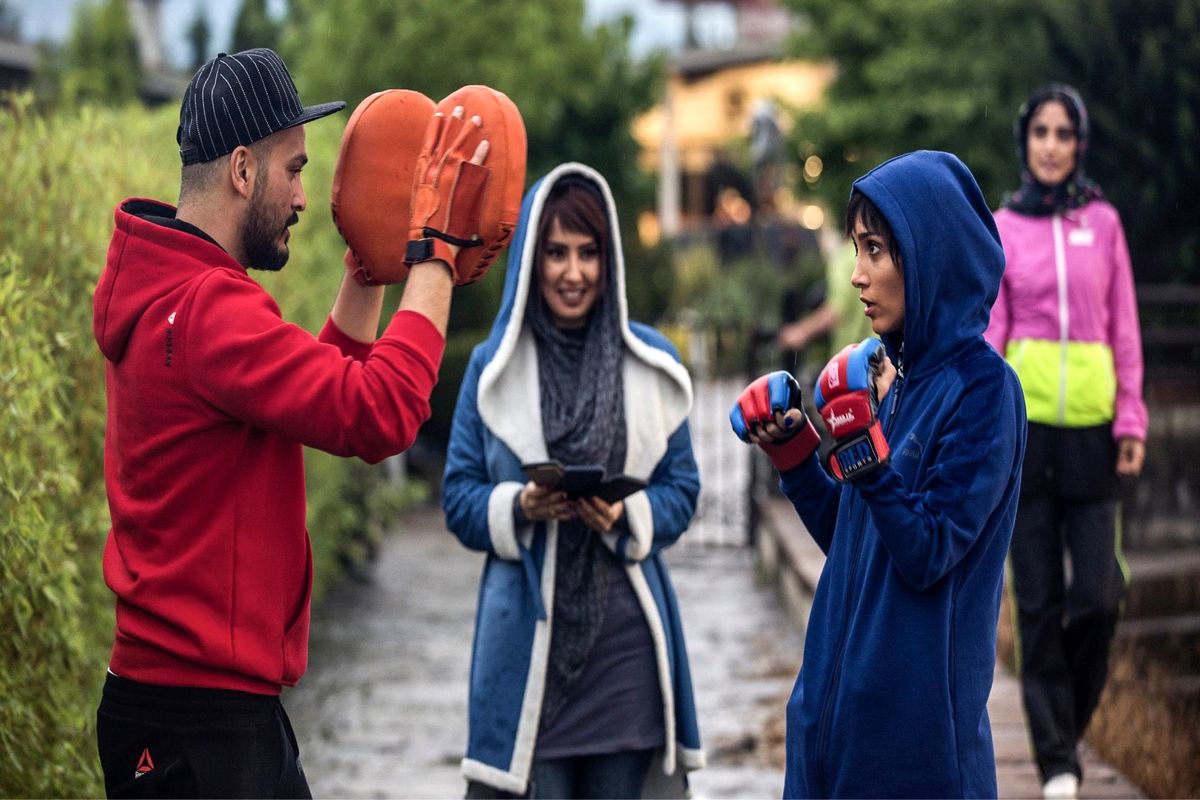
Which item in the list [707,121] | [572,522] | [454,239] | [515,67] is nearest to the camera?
[454,239]

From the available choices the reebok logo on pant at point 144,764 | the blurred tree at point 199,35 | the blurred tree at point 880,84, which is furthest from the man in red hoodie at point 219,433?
the blurred tree at point 199,35

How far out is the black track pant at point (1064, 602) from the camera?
5453 millimetres

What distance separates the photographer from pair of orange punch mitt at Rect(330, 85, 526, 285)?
2.99 meters

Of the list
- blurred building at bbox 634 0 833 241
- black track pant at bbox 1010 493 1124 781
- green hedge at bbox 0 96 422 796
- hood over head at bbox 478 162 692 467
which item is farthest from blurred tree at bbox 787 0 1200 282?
blurred building at bbox 634 0 833 241

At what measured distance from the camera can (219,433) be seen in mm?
2867

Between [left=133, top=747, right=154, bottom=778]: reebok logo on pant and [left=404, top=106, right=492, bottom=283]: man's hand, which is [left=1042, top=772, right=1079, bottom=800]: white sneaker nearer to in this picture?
[left=404, top=106, right=492, bottom=283]: man's hand

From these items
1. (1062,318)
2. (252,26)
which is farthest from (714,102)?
(1062,318)

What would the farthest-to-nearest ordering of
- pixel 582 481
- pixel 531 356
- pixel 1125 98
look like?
pixel 1125 98 < pixel 531 356 < pixel 582 481

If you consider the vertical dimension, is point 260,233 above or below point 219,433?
above

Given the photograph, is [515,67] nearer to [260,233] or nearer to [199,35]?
[199,35]

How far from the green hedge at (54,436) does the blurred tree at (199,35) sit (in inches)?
495

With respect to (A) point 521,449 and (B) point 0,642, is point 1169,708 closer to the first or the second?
(A) point 521,449

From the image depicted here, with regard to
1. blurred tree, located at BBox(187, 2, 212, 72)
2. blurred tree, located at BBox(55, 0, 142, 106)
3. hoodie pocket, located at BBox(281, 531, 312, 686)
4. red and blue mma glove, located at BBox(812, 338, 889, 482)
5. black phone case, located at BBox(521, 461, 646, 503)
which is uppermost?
blurred tree, located at BBox(55, 0, 142, 106)

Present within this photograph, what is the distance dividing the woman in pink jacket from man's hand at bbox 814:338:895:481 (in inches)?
103
